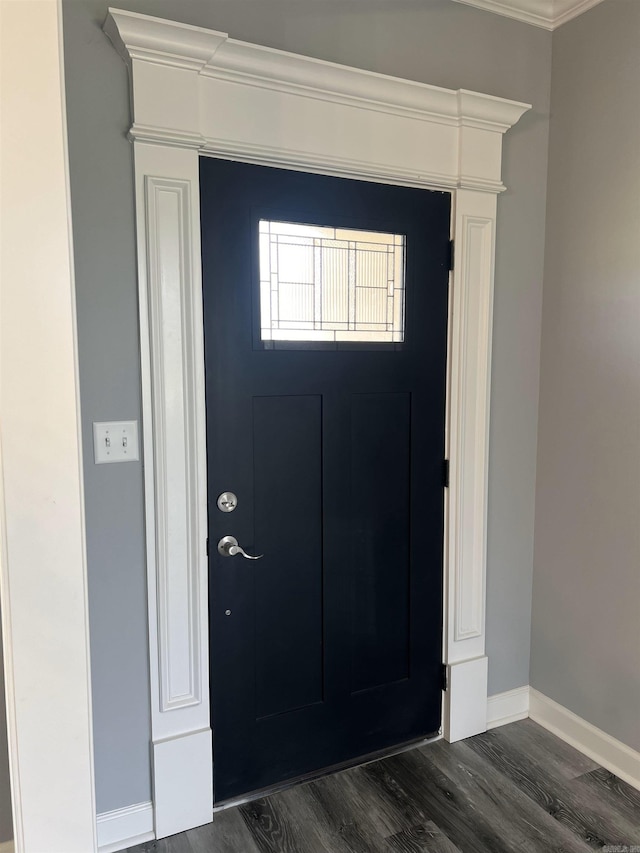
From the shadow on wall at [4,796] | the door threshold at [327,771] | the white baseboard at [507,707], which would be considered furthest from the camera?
the white baseboard at [507,707]

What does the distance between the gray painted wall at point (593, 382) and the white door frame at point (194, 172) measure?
311 millimetres

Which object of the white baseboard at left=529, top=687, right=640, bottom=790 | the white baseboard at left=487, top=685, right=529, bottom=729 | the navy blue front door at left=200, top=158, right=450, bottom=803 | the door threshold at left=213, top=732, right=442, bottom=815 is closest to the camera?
the navy blue front door at left=200, top=158, right=450, bottom=803

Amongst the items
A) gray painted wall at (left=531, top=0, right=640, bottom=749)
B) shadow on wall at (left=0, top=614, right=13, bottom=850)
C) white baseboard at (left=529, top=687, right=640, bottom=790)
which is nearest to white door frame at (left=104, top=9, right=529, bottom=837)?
gray painted wall at (left=531, top=0, right=640, bottom=749)

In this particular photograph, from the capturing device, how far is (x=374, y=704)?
7.62ft

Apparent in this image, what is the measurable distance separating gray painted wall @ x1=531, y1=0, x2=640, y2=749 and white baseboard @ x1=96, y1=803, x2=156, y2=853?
1.62m

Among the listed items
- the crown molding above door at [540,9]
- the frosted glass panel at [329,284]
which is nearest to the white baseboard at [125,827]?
the frosted glass panel at [329,284]

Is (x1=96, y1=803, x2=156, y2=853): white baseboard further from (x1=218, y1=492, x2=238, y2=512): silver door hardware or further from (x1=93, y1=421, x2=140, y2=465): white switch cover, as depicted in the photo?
(x1=93, y1=421, x2=140, y2=465): white switch cover

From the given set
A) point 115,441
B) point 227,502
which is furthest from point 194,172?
point 227,502

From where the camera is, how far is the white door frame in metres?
1.76

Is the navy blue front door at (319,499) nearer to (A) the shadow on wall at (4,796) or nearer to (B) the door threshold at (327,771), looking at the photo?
(B) the door threshold at (327,771)

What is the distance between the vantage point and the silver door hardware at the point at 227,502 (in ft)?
6.48

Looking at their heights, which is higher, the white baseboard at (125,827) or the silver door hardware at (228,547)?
the silver door hardware at (228,547)

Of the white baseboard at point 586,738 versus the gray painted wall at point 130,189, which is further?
the white baseboard at point 586,738

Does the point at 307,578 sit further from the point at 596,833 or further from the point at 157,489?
the point at 596,833
